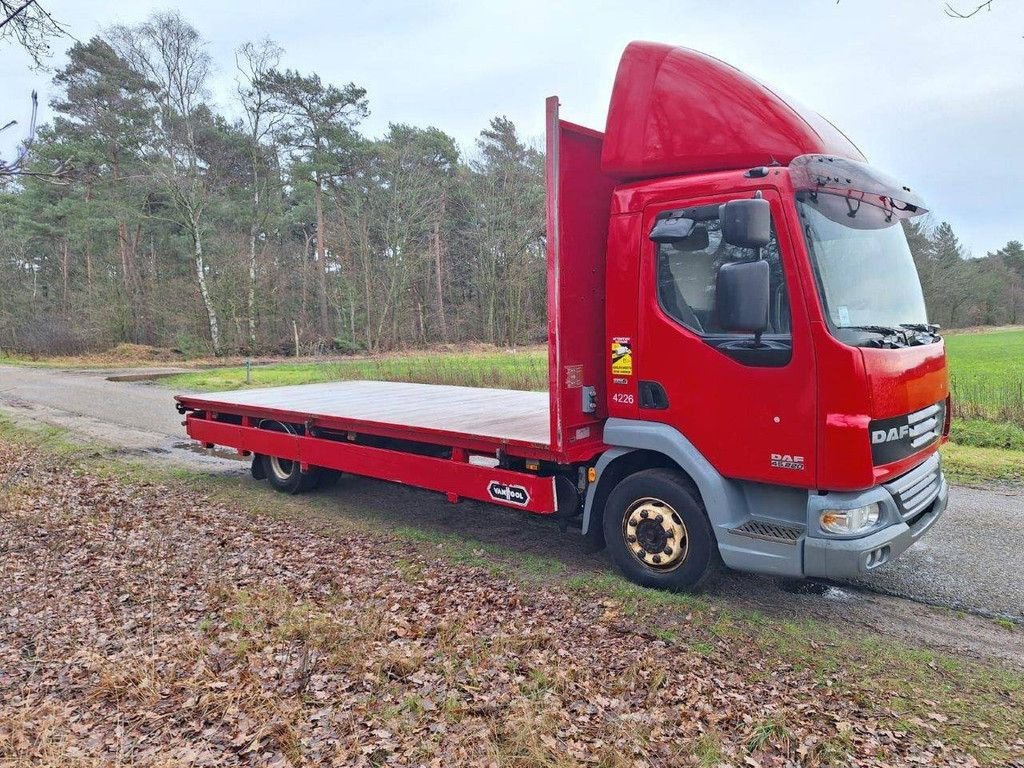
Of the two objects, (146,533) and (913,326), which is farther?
(146,533)

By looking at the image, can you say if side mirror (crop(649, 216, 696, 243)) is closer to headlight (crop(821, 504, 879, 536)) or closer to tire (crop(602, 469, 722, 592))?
tire (crop(602, 469, 722, 592))

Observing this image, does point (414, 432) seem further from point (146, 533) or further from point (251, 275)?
point (251, 275)

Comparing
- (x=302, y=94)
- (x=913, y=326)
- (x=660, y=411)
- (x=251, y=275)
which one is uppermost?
(x=302, y=94)

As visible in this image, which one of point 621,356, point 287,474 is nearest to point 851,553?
point 621,356

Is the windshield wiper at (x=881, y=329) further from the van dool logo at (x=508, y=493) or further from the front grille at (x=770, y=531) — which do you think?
the van dool logo at (x=508, y=493)

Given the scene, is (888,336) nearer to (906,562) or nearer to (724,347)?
(724,347)

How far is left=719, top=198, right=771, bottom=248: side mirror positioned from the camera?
361 centimetres

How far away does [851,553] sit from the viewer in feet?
11.9

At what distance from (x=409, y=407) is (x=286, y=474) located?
1.79 m

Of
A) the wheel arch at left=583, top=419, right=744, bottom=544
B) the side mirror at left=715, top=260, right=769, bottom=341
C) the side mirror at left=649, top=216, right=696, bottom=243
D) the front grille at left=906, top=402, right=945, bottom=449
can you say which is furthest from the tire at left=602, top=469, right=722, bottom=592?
the side mirror at left=649, top=216, right=696, bottom=243

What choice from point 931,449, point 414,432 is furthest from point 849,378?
point 414,432

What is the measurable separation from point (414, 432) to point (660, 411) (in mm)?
2225

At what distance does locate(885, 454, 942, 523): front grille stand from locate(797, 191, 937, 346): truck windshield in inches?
32.8

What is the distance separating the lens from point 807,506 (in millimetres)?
3812
